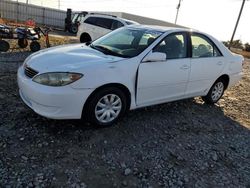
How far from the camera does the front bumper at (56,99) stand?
12.2ft

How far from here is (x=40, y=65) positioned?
159 inches

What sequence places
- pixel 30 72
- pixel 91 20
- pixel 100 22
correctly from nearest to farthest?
pixel 30 72
pixel 100 22
pixel 91 20

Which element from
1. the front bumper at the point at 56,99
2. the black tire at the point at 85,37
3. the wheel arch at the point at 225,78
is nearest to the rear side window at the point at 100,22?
the black tire at the point at 85,37

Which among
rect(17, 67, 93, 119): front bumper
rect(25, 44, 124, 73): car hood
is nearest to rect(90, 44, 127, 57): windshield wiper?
rect(25, 44, 124, 73): car hood

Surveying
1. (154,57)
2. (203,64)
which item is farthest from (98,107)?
(203,64)

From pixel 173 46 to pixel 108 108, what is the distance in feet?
5.51

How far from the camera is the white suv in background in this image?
41.8ft

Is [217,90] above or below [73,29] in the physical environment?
above

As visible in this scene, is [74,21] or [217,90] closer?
[217,90]

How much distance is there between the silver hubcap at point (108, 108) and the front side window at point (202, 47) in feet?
6.15

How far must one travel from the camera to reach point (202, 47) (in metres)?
5.60

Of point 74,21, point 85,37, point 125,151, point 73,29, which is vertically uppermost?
point 125,151

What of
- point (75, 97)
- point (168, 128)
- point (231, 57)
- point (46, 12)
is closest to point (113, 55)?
point (75, 97)

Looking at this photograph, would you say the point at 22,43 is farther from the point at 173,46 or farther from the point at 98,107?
the point at 98,107
